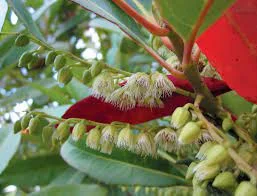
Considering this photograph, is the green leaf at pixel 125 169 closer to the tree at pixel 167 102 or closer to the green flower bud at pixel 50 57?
the tree at pixel 167 102

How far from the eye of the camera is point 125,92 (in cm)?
58

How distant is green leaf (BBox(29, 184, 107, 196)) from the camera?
76cm

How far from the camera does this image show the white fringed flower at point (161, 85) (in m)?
0.56

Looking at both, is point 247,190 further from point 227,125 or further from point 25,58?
point 25,58

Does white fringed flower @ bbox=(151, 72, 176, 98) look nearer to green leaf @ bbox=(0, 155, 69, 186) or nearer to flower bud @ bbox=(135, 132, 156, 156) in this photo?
flower bud @ bbox=(135, 132, 156, 156)

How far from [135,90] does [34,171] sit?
60 centimetres

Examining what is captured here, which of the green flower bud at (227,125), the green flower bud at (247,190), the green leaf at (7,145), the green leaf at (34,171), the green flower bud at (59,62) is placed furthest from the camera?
the green leaf at (34,171)

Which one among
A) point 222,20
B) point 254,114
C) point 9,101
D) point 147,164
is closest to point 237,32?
point 222,20

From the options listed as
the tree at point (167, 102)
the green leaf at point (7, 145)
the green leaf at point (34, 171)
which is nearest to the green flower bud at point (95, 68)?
the tree at point (167, 102)

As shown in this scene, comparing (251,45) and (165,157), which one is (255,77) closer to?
(251,45)

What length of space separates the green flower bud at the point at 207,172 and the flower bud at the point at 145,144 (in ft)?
0.42

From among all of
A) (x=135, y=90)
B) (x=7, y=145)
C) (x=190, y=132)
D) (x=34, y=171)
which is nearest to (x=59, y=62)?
(x=135, y=90)

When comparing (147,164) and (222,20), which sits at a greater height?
(222,20)

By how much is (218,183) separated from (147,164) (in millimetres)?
380
